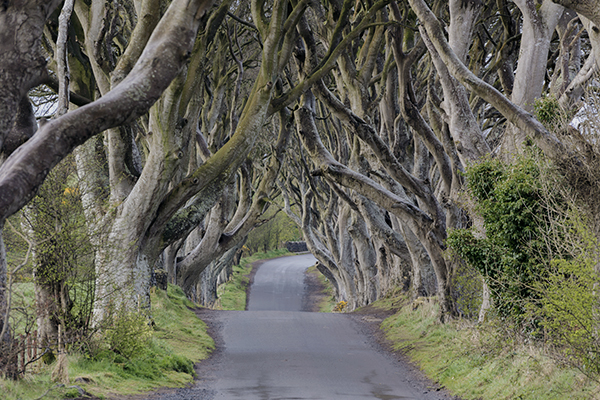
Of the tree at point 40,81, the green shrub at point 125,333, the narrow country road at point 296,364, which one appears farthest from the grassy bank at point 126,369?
the tree at point 40,81

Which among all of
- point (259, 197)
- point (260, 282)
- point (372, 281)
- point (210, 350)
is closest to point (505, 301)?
point (210, 350)

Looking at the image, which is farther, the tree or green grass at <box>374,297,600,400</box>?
green grass at <box>374,297,600,400</box>

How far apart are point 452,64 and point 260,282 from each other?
33848 millimetres

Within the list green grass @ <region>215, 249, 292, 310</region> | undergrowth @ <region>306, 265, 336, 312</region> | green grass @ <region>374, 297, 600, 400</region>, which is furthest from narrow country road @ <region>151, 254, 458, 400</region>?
undergrowth @ <region>306, 265, 336, 312</region>

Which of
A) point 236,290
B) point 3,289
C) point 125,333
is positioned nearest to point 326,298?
point 236,290

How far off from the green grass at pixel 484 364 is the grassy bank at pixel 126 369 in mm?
4520

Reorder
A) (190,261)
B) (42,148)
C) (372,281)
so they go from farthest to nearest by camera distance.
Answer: (372,281)
(190,261)
(42,148)

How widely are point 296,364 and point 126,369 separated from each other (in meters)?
3.50

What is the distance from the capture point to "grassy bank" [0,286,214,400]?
676cm

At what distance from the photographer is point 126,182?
11711 millimetres

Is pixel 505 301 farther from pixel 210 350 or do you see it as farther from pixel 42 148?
pixel 42 148

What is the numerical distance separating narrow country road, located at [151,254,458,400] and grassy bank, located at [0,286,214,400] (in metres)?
0.41

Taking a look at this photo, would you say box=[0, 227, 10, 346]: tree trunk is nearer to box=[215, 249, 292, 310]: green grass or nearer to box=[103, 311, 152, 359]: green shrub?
box=[103, 311, 152, 359]: green shrub

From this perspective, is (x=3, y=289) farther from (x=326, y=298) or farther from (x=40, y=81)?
(x=326, y=298)
